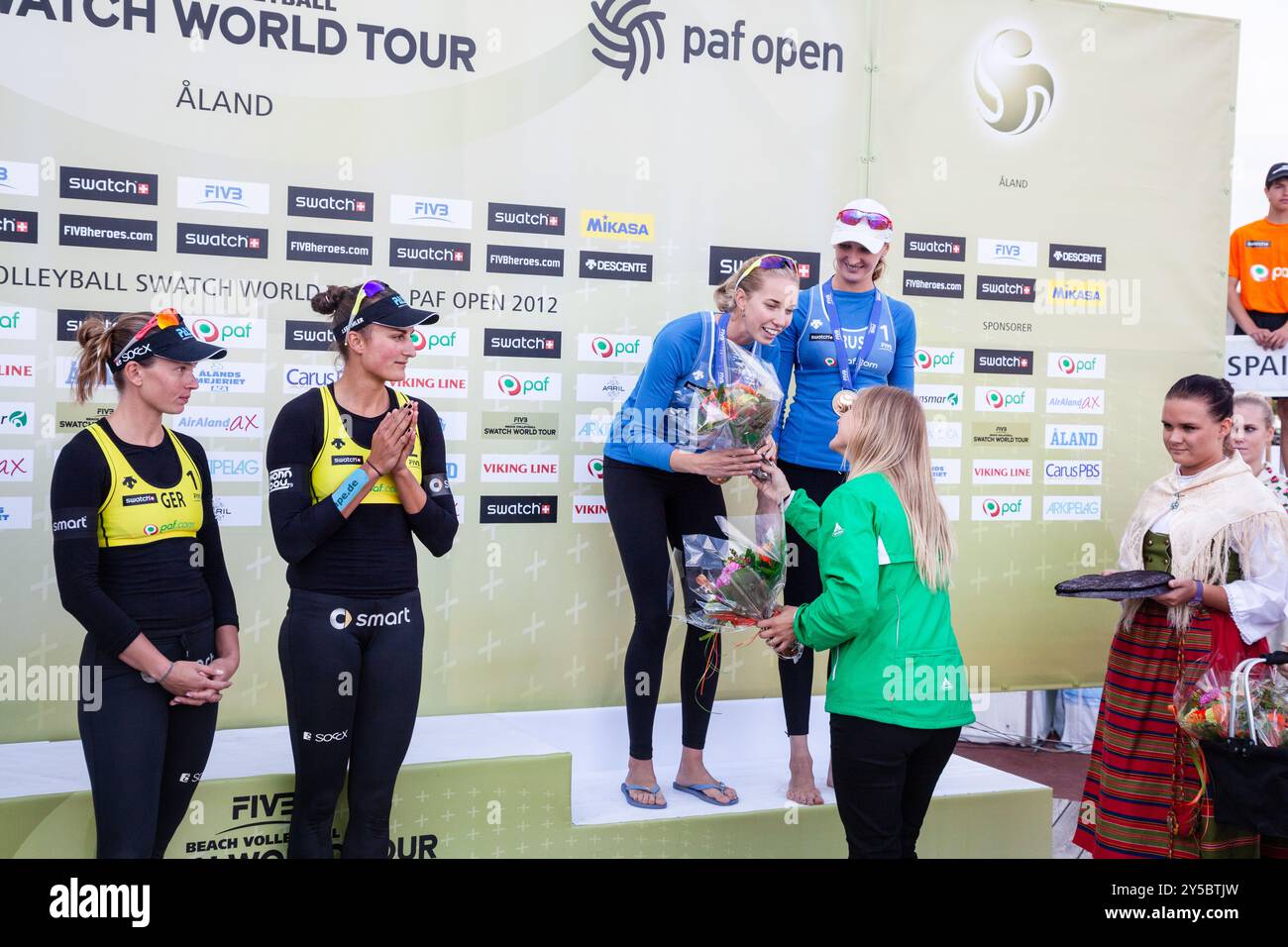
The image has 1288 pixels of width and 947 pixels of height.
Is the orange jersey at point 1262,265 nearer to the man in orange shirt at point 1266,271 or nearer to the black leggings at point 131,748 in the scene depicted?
the man in orange shirt at point 1266,271

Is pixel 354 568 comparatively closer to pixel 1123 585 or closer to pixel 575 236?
pixel 575 236

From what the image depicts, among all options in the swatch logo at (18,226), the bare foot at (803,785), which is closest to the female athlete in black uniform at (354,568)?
the bare foot at (803,785)

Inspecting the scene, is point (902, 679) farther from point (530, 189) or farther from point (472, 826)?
point (530, 189)

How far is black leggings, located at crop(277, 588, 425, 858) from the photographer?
105 inches

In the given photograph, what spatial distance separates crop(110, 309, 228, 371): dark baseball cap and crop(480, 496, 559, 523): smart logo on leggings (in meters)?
1.54

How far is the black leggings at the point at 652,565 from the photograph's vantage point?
132 inches

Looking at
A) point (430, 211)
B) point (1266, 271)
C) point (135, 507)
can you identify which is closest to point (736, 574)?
point (135, 507)

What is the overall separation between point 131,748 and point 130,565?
0.40 m

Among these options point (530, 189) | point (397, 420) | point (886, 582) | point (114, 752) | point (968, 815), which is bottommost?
point (968, 815)

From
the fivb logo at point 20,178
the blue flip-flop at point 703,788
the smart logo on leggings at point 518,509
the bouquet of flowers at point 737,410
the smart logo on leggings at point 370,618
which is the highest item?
the fivb logo at point 20,178

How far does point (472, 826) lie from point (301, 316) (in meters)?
1.82

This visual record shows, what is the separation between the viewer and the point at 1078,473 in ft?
16.4

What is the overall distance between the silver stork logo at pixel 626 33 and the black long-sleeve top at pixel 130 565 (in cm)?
229
